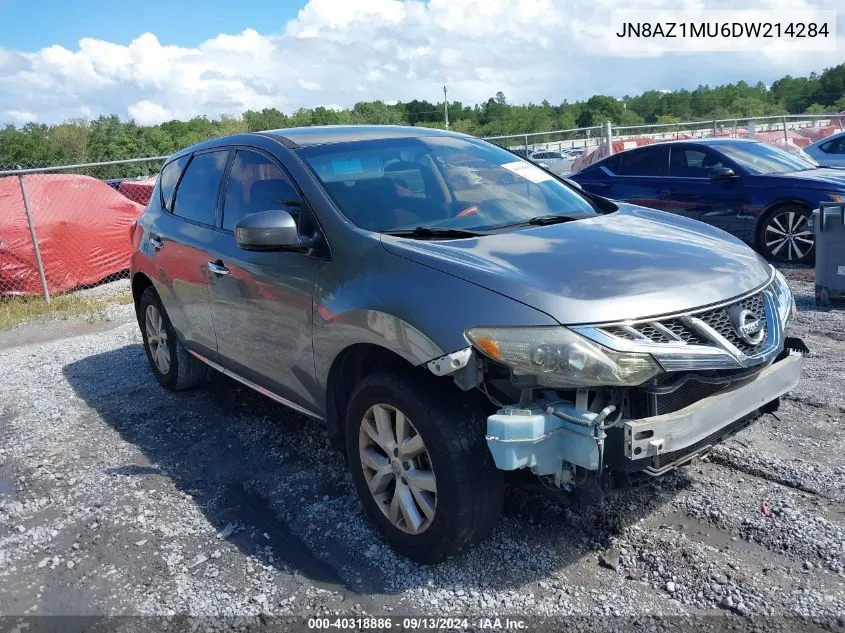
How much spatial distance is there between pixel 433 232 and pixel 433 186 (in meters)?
0.56

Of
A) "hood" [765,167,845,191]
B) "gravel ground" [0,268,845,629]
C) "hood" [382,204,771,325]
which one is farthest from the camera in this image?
"hood" [765,167,845,191]

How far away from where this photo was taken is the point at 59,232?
10.4m

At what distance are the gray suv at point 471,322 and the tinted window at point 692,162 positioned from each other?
6035 mm

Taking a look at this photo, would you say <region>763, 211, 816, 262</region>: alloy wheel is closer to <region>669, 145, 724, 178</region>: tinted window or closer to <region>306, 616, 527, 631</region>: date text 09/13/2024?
<region>669, 145, 724, 178</region>: tinted window

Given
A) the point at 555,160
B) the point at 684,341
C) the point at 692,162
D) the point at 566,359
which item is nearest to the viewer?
the point at 566,359

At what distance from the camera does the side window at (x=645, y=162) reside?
33.3ft

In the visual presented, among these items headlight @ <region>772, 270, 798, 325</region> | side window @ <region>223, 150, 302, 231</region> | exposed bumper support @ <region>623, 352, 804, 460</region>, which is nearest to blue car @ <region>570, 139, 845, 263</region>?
headlight @ <region>772, 270, 798, 325</region>

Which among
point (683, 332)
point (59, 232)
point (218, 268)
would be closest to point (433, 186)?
point (218, 268)

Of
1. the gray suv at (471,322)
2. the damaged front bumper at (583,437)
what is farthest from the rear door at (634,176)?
the damaged front bumper at (583,437)

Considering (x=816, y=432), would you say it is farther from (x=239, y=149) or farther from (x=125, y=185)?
(x=125, y=185)

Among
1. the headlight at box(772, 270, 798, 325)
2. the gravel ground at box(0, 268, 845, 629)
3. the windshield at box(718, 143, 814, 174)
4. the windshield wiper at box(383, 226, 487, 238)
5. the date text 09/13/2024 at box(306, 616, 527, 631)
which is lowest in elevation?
the date text 09/13/2024 at box(306, 616, 527, 631)

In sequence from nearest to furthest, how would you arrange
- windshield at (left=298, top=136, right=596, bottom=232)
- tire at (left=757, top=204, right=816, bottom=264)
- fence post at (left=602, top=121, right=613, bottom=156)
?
windshield at (left=298, top=136, right=596, bottom=232) < tire at (left=757, top=204, right=816, bottom=264) < fence post at (left=602, top=121, right=613, bottom=156)

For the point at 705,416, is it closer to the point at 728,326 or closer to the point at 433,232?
the point at 728,326

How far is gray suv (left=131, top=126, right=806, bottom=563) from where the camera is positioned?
105 inches
